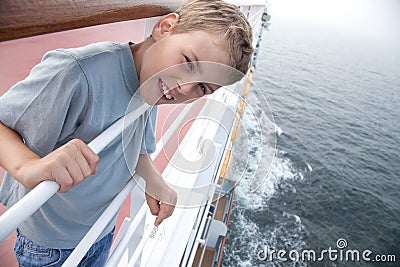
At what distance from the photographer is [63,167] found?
283mm

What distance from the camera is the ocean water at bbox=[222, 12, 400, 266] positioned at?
7.62 meters

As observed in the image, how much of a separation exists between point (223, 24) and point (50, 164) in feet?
1.19

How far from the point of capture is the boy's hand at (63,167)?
0.28 metres

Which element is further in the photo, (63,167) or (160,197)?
(160,197)

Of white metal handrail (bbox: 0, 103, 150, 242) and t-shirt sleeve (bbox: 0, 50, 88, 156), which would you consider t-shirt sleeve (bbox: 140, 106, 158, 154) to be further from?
white metal handrail (bbox: 0, 103, 150, 242)

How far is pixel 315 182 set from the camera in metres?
9.66

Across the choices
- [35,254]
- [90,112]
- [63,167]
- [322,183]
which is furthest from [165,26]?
[322,183]

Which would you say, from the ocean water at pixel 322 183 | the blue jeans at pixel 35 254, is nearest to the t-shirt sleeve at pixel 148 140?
the blue jeans at pixel 35 254

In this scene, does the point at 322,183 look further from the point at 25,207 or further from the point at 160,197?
the point at 25,207

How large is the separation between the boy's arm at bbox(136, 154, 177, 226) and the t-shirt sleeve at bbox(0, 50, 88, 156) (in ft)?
0.90

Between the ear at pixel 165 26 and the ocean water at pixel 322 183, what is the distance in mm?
4059

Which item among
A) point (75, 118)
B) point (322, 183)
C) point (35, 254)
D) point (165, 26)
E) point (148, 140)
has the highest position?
point (165, 26)

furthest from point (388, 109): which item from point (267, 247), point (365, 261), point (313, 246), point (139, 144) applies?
point (139, 144)

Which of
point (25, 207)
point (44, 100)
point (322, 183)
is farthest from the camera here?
point (322, 183)
